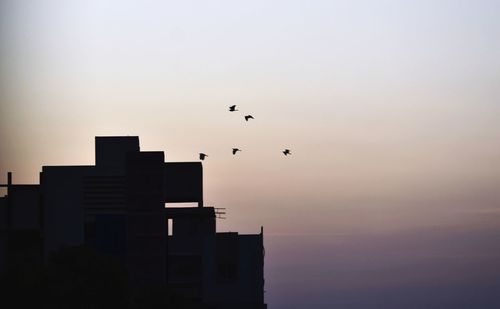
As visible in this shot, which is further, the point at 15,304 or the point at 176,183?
the point at 176,183

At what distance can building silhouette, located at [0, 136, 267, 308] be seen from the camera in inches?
5768

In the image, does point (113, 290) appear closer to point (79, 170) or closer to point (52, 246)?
point (52, 246)

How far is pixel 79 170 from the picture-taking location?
183m

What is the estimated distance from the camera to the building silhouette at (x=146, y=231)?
14650 centimetres

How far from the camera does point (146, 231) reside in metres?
146

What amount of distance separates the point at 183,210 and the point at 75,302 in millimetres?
113875

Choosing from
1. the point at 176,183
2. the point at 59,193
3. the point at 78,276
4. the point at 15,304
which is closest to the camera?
the point at 15,304

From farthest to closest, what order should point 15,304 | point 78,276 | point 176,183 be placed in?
point 176,183, point 78,276, point 15,304

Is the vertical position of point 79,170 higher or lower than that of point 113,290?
higher

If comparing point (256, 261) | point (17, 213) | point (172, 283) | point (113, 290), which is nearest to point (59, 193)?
point (17, 213)

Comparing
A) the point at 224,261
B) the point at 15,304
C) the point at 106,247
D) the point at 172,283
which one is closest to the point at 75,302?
the point at 15,304

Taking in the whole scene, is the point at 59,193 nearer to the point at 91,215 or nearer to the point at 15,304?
the point at 91,215

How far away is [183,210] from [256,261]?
13.8 metres

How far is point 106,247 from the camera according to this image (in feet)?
490
